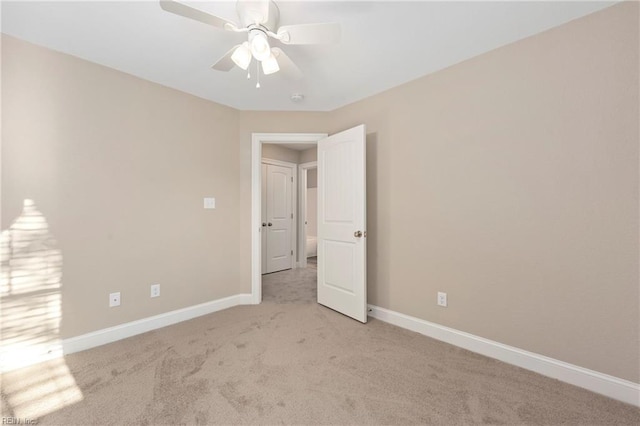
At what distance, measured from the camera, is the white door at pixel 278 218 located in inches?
201

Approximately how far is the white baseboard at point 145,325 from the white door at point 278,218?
6.21 feet

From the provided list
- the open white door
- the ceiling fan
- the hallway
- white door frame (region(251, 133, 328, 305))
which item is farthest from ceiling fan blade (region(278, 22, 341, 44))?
the hallway

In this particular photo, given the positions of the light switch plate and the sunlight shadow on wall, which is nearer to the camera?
the sunlight shadow on wall

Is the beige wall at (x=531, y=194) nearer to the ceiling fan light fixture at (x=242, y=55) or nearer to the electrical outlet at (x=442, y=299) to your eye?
the electrical outlet at (x=442, y=299)

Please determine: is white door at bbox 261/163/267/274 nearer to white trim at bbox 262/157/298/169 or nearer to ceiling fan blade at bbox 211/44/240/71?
white trim at bbox 262/157/298/169

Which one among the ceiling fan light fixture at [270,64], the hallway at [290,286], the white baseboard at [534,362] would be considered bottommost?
the hallway at [290,286]

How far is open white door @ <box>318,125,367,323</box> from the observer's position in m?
2.76

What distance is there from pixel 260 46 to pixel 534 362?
2776 mm

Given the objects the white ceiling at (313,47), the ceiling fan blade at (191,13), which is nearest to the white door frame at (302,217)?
the white ceiling at (313,47)

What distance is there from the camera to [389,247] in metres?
2.81

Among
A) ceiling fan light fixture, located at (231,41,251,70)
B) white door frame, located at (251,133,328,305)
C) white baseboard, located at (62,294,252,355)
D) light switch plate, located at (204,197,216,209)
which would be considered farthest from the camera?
white door frame, located at (251,133,328,305)

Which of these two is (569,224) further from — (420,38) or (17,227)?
(17,227)

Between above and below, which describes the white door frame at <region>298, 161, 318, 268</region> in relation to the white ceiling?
below

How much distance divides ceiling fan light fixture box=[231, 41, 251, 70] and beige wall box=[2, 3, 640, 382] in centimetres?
146
